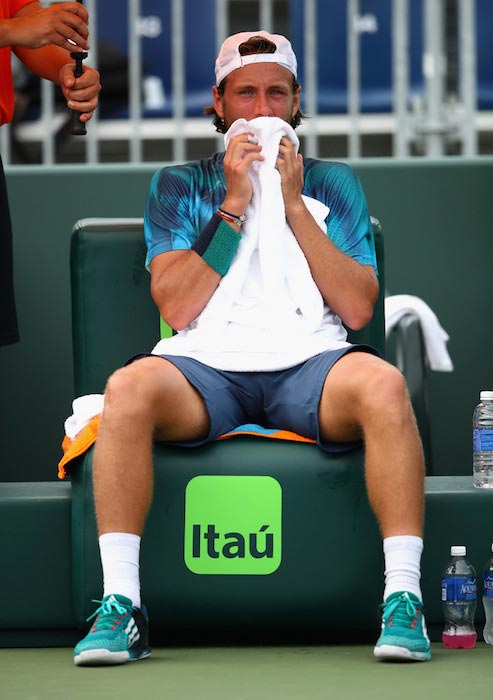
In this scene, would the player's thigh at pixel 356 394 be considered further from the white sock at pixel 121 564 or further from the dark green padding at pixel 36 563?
the dark green padding at pixel 36 563

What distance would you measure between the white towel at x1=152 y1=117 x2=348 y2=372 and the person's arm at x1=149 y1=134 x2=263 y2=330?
0.10 ft

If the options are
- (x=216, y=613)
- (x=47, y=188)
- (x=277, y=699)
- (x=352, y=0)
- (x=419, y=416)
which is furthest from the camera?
(x=352, y=0)

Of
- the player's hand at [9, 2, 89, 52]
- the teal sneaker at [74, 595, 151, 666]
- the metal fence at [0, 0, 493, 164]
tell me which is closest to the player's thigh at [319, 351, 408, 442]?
the teal sneaker at [74, 595, 151, 666]

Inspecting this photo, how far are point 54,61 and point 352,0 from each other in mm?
2246

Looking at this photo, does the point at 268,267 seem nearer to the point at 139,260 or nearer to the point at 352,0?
the point at 139,260

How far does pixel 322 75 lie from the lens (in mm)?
6520

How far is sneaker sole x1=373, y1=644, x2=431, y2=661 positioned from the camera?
278cm

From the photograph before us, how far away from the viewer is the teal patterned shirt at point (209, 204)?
344 cm

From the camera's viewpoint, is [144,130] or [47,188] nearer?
[47,188]

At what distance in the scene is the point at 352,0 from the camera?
225 inches

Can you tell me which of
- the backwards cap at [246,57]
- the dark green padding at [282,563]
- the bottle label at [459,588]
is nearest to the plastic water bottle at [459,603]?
the bottle label at [459,588]

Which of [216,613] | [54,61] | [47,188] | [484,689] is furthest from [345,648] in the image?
[47,188]

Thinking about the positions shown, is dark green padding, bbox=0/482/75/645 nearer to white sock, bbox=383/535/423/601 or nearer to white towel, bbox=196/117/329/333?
white towel, bbox=196/117/329/333

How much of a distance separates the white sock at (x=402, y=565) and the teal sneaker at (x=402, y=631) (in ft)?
0.10
